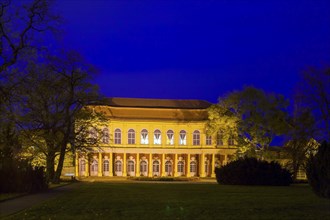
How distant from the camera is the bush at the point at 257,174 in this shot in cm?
4081

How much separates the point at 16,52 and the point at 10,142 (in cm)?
557

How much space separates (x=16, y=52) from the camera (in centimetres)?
2798

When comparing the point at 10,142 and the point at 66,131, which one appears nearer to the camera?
the point at 10,142

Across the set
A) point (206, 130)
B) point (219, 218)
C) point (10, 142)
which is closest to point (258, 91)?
point (206, 130)

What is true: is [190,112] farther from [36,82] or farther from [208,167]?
[36,82]

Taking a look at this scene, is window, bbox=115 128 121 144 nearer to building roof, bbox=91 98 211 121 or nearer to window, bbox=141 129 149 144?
building roof, bbox=91 98 211 121

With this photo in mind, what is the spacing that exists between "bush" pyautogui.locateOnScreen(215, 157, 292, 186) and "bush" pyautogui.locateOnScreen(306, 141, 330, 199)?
63.4 ft

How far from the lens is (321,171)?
20.5m

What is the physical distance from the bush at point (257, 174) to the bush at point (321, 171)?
19.3 metres

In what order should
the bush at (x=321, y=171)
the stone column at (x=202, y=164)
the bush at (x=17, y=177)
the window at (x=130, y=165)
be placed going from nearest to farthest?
the bush at (x=321, y=171) → the bush at (x=17, y=177) → the stone column at (x=202, y=164) → the window at (x=130, y=165)

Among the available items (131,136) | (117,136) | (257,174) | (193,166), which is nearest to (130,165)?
(131,136)

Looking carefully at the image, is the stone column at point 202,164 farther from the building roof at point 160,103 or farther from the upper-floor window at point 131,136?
the upper-floor window at point 131,136

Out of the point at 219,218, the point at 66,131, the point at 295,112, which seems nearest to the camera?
the point at 219,218

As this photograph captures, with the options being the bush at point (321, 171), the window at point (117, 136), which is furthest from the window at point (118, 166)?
the bush at point (321, 171)
